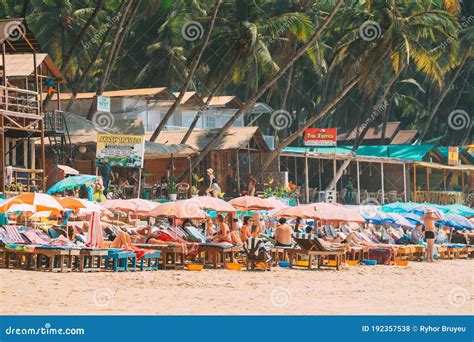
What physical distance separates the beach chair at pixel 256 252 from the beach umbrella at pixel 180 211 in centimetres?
149

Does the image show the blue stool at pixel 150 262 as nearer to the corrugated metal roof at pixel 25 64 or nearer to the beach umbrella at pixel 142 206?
the beach umbrella at pixel 142 206

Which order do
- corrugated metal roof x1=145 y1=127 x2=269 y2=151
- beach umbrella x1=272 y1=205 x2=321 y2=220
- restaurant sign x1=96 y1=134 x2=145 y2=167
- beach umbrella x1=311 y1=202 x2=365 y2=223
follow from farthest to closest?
corrugated metal roof x1=145 y1=127 x2=269 y2=151 → restaurant sign x1=96 y1=134 x2=145 y2=167 → beach umbrella x1=311 y1=202 x2=365 y2=223 → beach umbrella x1=272 y1=205 x2=321 y2=220

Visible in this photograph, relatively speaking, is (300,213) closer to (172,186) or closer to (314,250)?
(314,250)

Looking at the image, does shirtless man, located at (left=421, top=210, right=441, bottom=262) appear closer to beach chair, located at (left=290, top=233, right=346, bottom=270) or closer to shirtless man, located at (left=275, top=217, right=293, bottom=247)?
beach chair, located at (left=290, top=233, right=346, bottom=270)

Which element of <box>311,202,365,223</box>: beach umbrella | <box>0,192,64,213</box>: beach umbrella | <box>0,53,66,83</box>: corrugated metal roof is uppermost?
<box>0,53,66,83</box>: corrugated metal roof

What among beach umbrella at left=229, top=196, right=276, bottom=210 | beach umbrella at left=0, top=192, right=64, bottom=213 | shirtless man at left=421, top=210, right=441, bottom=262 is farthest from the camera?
shirtless man at left=421, top=210, right=441, bottom=262

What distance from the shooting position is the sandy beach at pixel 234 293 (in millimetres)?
15305

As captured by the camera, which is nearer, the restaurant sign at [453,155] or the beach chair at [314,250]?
the beach chair at [314,250]

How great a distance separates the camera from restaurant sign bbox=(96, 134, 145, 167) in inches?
1228

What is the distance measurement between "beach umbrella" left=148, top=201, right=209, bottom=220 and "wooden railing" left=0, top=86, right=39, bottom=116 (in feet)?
26.9

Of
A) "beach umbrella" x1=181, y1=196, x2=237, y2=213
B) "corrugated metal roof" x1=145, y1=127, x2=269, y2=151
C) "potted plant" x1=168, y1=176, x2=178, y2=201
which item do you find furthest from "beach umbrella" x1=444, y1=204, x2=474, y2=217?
"beach umbrella" x1=181, y1=196, x2=237, y2=213

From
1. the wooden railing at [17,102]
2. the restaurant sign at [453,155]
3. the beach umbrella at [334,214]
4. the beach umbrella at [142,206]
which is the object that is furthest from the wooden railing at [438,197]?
the beach umbrella at [142,206]
